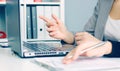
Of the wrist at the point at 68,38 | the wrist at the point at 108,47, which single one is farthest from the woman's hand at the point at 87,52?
the wrist at the point at 68,38

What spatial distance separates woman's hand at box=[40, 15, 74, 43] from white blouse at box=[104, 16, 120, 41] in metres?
0.20

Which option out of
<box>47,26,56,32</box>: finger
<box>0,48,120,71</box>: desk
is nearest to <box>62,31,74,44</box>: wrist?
<box>47,26,56,32</box>: finger

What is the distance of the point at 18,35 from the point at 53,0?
4.03 feet

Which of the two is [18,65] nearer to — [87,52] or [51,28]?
[87,52]

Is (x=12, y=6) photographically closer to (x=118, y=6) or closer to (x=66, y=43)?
(x=66, y=43)

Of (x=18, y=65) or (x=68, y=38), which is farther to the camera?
(x=68, y=38)

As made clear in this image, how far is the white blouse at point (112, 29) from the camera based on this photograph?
47.6 inches

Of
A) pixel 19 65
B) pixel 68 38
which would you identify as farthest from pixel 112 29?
pixel 19 65

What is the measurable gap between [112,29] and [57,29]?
0.87 ft

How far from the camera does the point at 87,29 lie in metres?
1.49

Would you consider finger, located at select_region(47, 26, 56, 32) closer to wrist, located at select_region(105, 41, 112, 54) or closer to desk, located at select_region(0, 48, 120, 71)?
desk, located at select_region(0, 48, 120, 71)

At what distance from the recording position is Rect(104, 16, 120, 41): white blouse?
121cm

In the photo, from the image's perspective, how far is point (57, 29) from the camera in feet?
4.15

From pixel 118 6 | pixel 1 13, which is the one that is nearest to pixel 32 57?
pixel 118 6
